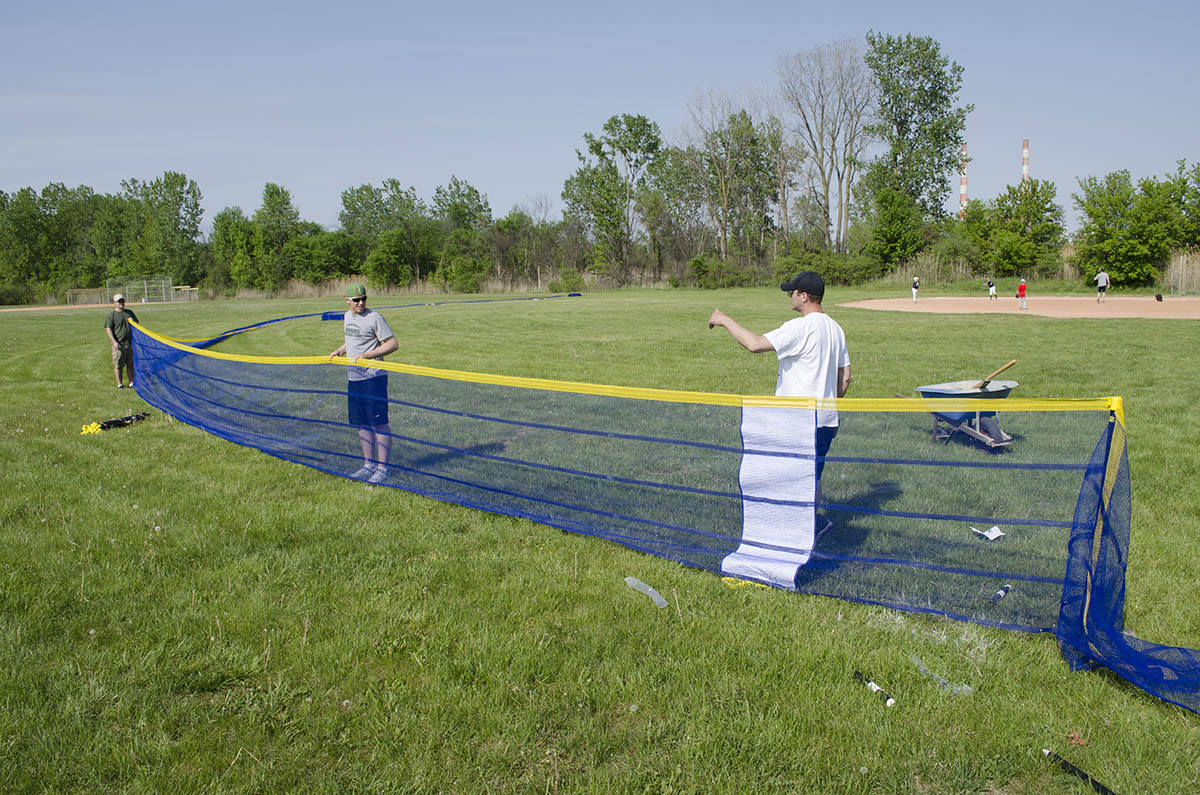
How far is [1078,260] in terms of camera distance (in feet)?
152

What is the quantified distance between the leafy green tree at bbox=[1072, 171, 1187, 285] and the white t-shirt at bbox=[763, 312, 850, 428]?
4834 cm

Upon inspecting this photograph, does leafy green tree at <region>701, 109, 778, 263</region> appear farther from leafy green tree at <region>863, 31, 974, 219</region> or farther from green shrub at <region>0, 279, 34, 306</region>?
green shrub at <region>0, 279, 34, 306</region>

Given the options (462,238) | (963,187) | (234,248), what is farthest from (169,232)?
(963,187)

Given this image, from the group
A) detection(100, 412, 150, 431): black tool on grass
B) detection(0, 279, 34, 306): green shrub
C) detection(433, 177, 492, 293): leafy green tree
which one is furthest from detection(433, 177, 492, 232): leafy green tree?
detection(100, 412, 150, 431): black tool on grass

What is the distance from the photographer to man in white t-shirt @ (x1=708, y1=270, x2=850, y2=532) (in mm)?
4738

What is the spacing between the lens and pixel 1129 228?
141 feet

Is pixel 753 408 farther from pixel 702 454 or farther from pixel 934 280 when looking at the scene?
pixel 934 280

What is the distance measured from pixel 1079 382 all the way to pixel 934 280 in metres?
43.7

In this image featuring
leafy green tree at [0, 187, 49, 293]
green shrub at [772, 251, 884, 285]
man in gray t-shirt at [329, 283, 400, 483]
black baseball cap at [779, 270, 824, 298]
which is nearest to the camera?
black baseball cap at [779, 270, 824, 298]

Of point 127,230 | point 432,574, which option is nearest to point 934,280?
point 432,574

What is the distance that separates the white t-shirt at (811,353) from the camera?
4.75 metres

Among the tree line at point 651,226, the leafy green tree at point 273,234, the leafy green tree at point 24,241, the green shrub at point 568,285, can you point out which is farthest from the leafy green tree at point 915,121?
the leafy green tree at point 24,241

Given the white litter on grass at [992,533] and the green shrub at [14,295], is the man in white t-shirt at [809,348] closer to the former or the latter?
the white litter on grass at [992,533]

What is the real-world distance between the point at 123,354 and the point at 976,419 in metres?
13.4
